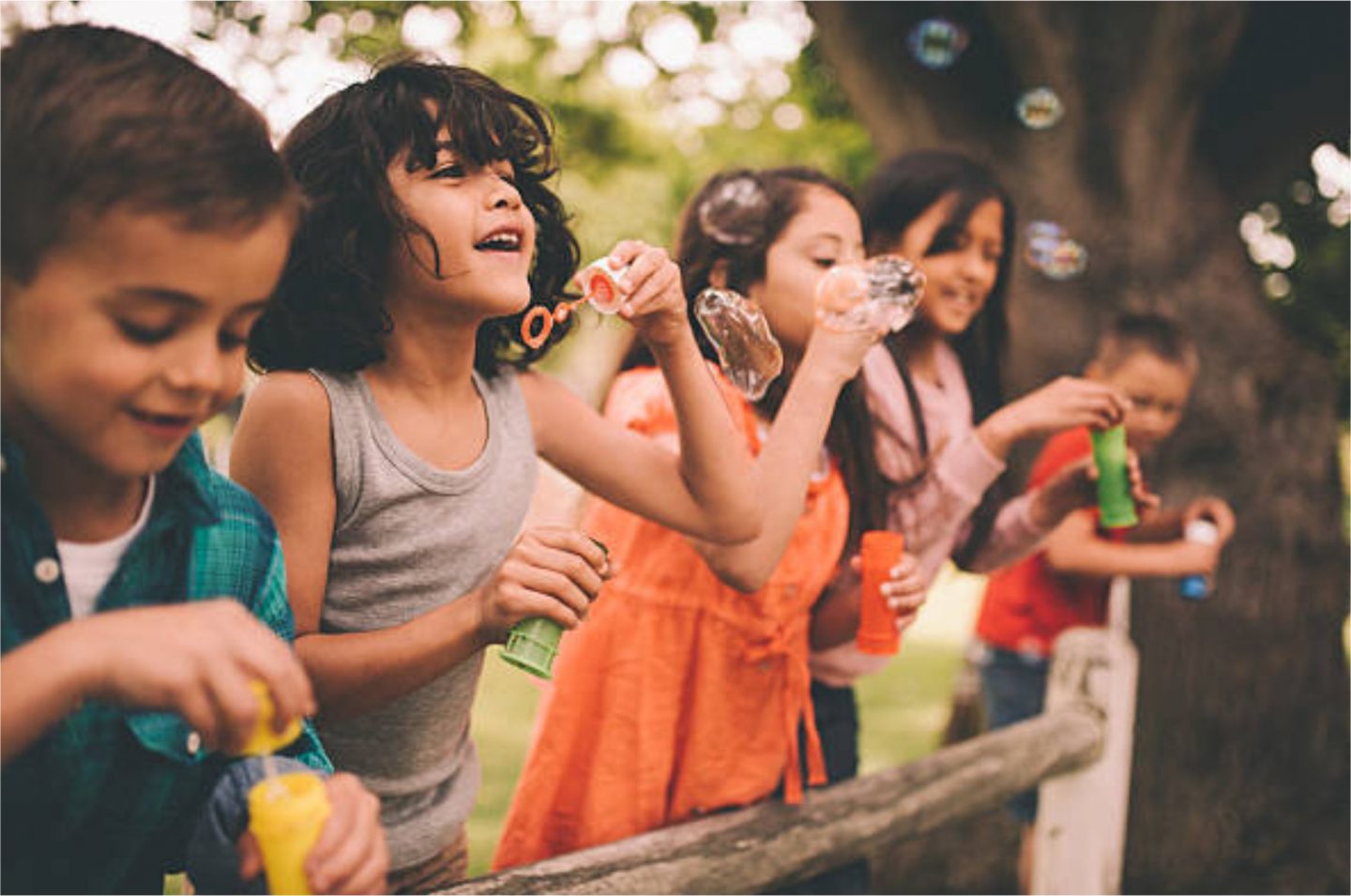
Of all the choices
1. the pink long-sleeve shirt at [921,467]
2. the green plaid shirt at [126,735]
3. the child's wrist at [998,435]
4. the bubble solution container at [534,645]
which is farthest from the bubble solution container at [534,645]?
the child's wrist at [998,435]

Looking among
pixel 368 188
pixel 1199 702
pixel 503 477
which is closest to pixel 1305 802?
pixel 1199 702

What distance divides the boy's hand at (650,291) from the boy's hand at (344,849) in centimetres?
76

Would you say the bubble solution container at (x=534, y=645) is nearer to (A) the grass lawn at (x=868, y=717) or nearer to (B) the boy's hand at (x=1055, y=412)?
(B) the boy's hand at (x=1055, y=412)

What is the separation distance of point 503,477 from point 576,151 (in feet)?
26.7

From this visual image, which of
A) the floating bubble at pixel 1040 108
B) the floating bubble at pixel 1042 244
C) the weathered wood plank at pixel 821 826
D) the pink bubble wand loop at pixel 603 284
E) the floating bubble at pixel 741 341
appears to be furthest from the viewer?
the floating bubble at pixel 1040 108

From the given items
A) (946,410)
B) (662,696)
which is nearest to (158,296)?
(662,696)

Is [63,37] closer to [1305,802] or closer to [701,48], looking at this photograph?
[1305,802]

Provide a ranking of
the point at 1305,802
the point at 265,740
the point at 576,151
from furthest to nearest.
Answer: the point at 576,151 → the point at 1305,802 → the point at 265,740

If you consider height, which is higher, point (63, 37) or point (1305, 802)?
point (1305, 802)

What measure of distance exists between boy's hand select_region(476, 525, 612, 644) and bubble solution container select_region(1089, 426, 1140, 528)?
4.44 ft

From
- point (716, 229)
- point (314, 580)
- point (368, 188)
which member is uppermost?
point (716, 229)

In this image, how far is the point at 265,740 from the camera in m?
0.89

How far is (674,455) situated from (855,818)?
0.82m

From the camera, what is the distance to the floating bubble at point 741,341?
1.95 m
